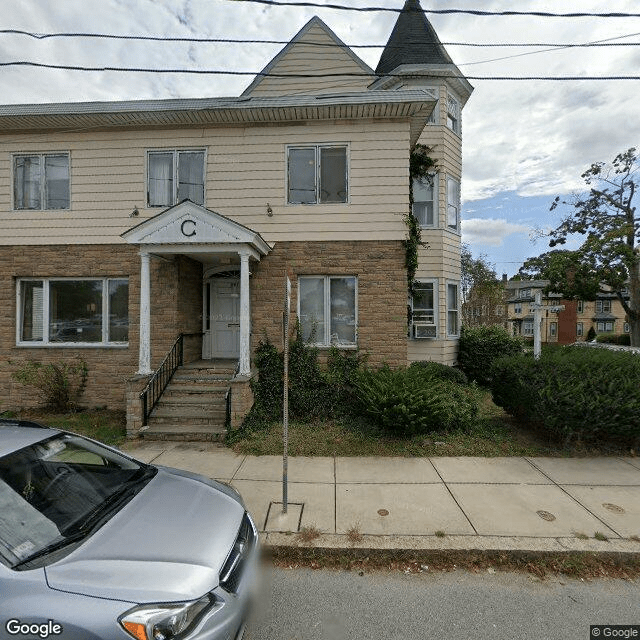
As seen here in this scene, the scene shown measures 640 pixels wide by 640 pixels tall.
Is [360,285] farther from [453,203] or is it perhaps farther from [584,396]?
[453,203]

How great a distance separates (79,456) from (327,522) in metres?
2.36

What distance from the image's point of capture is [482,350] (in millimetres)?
10953

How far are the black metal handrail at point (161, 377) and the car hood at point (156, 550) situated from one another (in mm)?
4069

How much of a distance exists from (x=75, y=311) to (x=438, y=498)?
8.15 m

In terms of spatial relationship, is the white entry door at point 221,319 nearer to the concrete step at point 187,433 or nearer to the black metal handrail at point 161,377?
the black metal handrail at point 161,377

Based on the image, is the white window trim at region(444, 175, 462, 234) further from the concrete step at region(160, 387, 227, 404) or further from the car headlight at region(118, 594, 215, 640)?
the car headlight at region(118, 594, 215, 640)

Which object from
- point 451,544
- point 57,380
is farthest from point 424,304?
point 57,380

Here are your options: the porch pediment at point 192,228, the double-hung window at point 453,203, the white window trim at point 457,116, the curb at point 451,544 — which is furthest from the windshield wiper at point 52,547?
the white window trim at point 457,116

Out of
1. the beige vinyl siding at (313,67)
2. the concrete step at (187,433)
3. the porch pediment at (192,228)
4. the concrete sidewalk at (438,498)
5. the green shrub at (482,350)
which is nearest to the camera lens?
the concrete sidewalk at (438,498)

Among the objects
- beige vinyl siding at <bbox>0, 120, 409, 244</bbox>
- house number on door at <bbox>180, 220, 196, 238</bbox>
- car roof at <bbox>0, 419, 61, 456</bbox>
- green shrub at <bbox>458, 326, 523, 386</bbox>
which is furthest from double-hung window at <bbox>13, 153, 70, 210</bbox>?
green shrub at <bbox>458, 326, 523, 386</bbox>

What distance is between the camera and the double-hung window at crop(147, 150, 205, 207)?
7.97 meters

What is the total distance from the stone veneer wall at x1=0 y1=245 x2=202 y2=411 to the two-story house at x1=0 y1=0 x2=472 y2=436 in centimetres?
3

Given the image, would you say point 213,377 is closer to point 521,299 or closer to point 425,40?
point 425,40

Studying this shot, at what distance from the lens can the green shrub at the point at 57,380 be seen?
7598 mm
